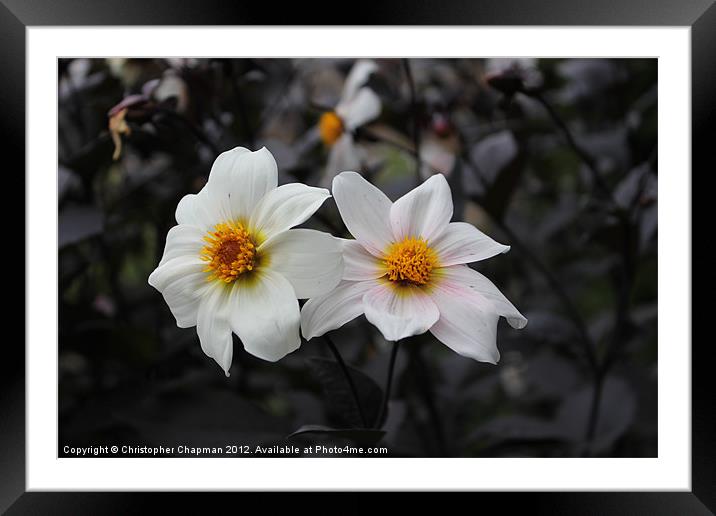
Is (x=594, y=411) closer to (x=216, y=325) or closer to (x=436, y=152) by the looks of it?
(x=436, y=152)

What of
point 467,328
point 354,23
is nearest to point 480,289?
point 467,328

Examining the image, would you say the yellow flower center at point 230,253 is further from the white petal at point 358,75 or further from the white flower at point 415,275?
the white petal at point 358,75

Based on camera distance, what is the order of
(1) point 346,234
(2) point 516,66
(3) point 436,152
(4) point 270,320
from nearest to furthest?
(4) point 270,320 → (1) point 346,234 → (2) point 516,66 → (3) point 436,152

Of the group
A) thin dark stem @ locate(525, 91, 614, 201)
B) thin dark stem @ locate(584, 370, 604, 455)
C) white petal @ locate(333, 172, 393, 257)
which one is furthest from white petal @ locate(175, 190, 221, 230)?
thin dark stem @ locate(584, 370, 604, 455)

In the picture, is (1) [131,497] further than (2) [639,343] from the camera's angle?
No

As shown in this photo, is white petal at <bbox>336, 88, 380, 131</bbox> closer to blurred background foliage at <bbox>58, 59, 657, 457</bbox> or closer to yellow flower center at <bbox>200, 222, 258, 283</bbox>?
blurred background foliage at <bbox>58, 59, 657, 457</bbox>

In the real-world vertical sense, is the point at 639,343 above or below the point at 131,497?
above

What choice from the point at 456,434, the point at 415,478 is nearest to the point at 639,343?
the point at 456,434

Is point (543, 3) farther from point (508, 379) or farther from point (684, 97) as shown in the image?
point (508, 379)
